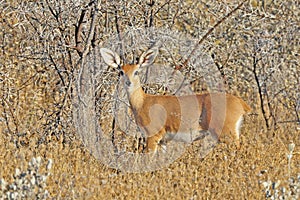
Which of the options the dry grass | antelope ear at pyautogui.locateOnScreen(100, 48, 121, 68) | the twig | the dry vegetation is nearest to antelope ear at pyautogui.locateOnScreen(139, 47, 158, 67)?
antelope ear at pyautogui.locateOnScreen(100, 48, 121, 68)

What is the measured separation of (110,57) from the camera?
23.2 ft

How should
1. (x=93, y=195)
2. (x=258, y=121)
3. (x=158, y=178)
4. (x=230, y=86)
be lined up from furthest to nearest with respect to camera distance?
(x=230, y=86) → (x=258, y=121) → (x=158, y=178) → (x=93, y=195)

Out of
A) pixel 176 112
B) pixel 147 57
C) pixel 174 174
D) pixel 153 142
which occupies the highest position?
pixel 147 57

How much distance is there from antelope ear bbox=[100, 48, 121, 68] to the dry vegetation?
0.62 ft

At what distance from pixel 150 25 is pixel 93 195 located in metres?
2.84

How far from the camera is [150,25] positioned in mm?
7770

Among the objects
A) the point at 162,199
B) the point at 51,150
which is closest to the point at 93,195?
the point at 162,199

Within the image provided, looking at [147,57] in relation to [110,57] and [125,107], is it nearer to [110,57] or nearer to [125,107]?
[110,57]

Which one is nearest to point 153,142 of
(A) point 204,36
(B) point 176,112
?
(B) point 176,112

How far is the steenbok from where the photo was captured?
711 centimetres

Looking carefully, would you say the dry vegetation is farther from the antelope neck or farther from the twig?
the antelope neck

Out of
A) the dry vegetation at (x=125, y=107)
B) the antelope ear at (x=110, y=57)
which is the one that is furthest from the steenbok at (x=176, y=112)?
the dry vegetation at (x=125, y=107)

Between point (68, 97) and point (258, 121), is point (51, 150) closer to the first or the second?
point (68, 97)

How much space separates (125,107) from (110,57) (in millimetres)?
778
